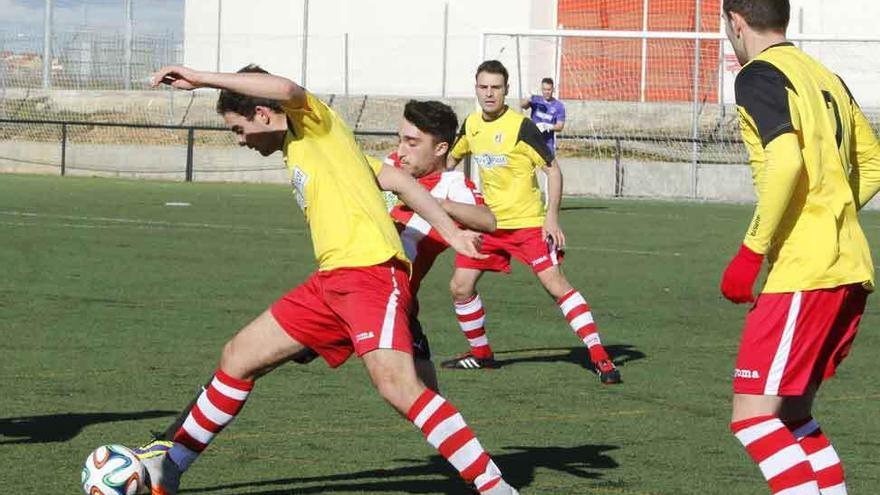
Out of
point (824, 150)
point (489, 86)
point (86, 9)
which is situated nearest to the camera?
point (824, 150)

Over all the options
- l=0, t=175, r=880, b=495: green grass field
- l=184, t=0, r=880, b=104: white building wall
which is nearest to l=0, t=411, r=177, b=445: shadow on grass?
l=0, t=175, r=880, b=495: green grass field

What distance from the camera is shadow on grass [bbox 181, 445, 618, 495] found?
6977 mm

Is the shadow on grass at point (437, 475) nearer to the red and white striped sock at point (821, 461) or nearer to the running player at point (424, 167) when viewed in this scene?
the running player at point (424, 167)

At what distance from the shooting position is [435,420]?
6.22 metres

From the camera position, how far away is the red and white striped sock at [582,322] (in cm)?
1045

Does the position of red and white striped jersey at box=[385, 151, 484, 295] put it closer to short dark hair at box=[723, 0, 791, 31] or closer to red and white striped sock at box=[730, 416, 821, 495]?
short dark hair at box=[723, 0, 791, 31]

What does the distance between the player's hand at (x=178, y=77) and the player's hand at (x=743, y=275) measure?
6.28 ft

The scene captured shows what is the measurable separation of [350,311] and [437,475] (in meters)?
1.28

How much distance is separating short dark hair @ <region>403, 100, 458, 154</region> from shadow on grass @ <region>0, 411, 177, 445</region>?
2160mm

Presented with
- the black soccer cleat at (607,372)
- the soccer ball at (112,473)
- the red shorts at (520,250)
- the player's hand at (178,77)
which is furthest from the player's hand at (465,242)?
the red shorts at (520,250)

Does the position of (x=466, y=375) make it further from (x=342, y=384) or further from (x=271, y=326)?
(x=271, y=326)

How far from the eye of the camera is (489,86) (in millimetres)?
11352

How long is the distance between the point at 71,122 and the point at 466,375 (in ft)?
89.5

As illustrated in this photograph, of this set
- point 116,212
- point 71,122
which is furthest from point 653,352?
point 71,122
